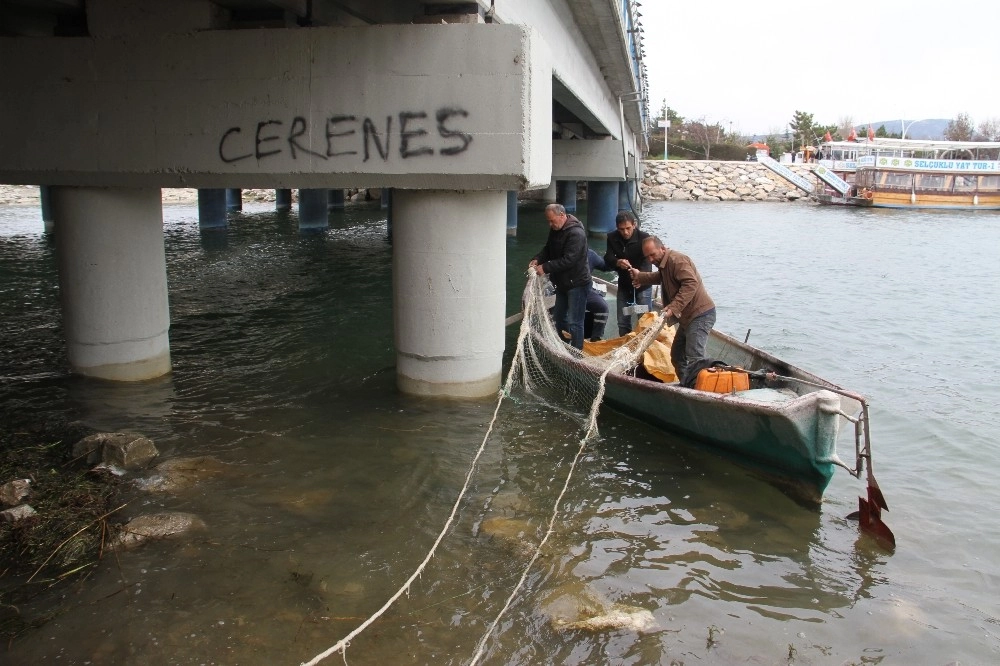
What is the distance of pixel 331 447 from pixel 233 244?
60.9 ft

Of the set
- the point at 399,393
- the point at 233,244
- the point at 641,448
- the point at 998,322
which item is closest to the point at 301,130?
the point at 399,393

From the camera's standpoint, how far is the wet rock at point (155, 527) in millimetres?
5672

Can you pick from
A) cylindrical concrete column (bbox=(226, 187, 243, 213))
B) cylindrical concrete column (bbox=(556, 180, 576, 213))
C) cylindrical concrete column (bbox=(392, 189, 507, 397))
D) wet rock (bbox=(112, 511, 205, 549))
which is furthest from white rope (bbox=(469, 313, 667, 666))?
cylindrical concrete column (bbox=(556, 180, 576, 213))

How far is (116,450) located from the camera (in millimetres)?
6984

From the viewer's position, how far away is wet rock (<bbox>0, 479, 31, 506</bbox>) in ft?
19.5

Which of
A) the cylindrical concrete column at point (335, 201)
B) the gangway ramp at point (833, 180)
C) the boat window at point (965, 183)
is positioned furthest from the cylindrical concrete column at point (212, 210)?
the boat window at point (965, 183)

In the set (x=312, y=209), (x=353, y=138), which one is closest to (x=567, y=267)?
(x=353, y=138)

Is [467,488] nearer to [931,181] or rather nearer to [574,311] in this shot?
[574,311]

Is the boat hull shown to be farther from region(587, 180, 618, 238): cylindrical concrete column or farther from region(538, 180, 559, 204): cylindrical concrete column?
region(538, 180, 559, 204): cylindrical concrete column

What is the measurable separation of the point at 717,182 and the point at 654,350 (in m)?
55.6

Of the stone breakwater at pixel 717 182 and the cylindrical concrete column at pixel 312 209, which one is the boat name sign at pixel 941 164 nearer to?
the stone breakwater at pixel 717 182

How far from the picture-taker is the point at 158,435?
782 cm

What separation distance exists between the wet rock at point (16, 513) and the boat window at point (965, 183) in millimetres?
58350

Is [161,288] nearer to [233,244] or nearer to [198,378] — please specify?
[198,378]
